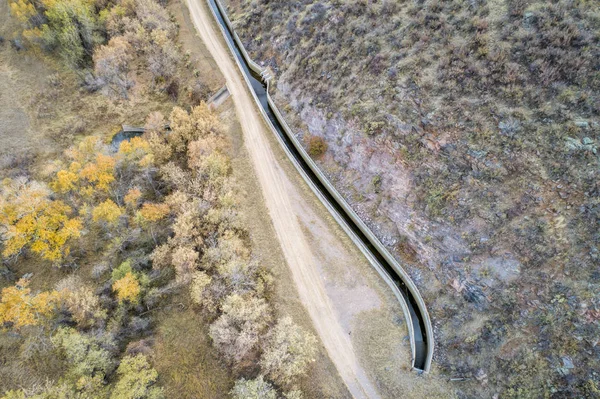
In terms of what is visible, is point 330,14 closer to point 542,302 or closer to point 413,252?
point 413,252

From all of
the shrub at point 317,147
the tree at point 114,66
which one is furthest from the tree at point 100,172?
the shrub at point 317,147

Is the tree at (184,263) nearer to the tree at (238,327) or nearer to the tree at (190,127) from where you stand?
the tree at (238,327)

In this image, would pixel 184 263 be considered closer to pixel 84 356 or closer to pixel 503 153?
pixel 84 356

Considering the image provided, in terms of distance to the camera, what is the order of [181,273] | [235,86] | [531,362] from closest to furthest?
[531,362] < [181,273] < [235,86]

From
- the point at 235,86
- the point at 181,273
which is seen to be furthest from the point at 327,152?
the point at 181,273

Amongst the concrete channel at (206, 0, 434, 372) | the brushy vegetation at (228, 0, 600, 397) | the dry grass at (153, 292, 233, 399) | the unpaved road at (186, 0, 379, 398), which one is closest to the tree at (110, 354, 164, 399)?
the dry grass at (153, 292, 233, 399)

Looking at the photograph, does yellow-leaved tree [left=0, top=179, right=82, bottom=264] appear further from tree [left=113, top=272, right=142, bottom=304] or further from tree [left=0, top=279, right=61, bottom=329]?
tree [left=113, top=272, right=142, bottom=304]
